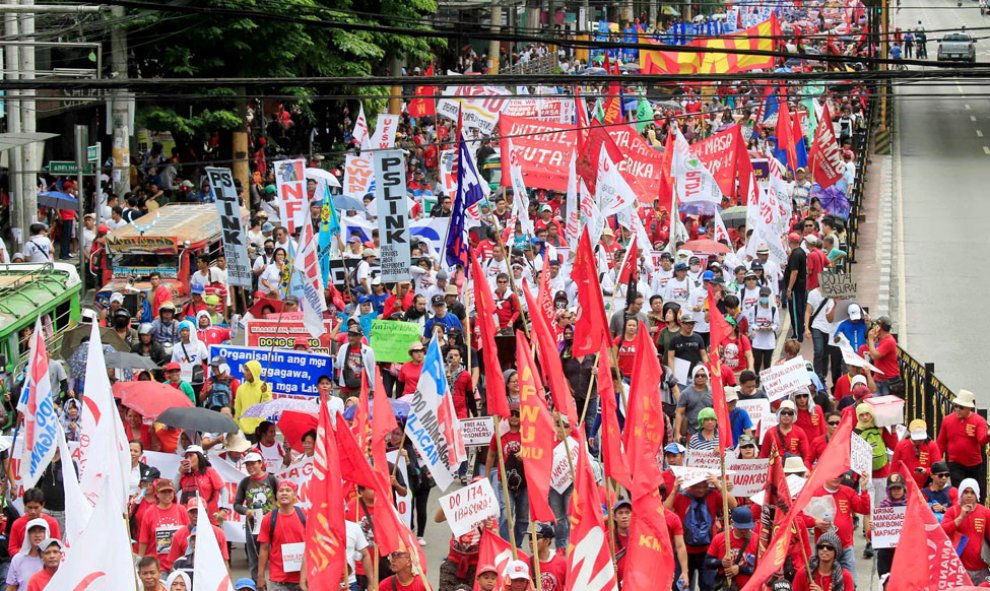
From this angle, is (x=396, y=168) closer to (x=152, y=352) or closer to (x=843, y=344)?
(x=152, y=352)

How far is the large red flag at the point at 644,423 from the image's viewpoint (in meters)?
12.0

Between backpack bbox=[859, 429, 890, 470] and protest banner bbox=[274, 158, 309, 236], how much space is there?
9.12 meters

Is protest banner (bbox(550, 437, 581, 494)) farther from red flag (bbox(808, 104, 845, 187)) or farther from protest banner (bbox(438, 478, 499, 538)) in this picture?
red flag (bbox(808, 104, 845, 187))

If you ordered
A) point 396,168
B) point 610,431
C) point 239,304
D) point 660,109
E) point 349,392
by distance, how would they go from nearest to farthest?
point 610,431 < point 349,392 < point 396,168 < point 239,304 < point 660,109

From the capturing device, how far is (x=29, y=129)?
2981 cm

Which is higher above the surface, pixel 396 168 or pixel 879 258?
pixel 396 168

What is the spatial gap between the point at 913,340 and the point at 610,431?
13686 mm

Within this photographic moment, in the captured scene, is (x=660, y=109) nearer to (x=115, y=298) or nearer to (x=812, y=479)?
(x=115, y=298)

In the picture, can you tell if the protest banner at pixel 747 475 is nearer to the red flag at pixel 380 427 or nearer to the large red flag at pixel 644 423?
the large red flag at pixel 644 423

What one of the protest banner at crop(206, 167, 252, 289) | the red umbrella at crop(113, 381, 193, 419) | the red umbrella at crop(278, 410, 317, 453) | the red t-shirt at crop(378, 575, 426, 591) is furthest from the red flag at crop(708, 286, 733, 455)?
the protest banner at crop(206, 167, 252, 289)

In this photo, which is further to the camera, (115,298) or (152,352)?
(115,298)

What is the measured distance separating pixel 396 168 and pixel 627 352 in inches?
174

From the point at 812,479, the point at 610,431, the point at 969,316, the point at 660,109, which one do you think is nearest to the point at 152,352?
the point at 610,431

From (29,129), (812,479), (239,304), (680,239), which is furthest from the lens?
(29,129)
